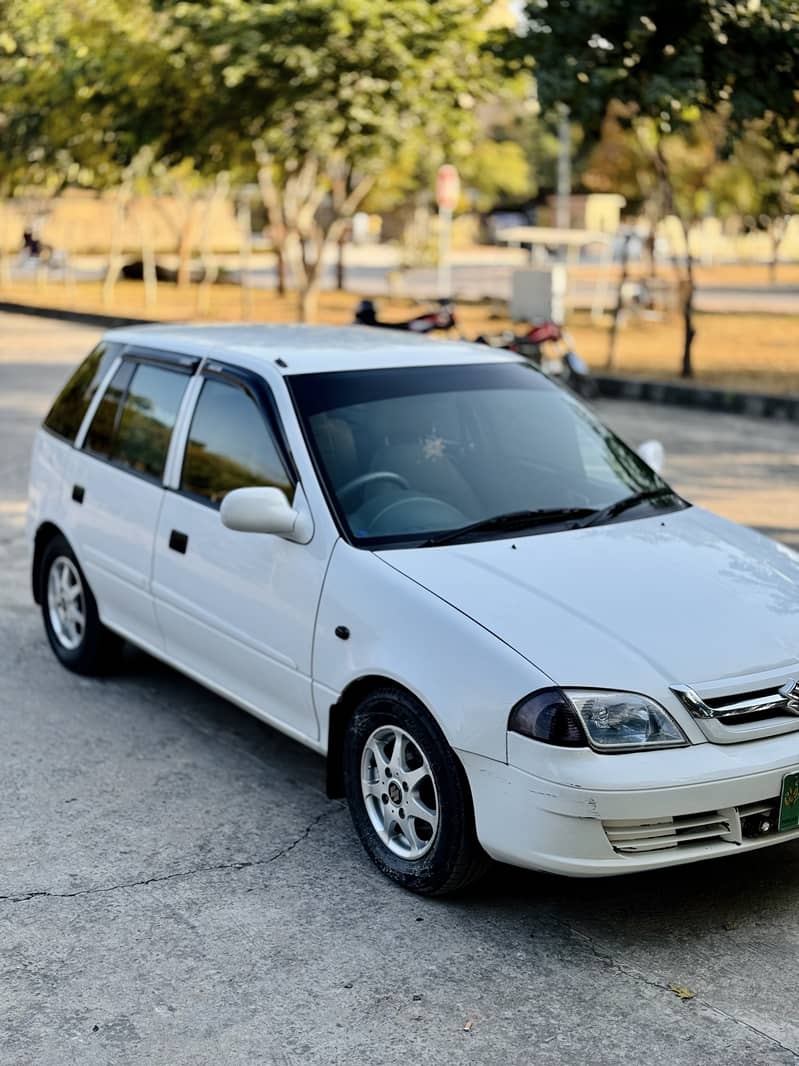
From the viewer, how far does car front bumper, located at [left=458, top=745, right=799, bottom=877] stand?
12.5 feet

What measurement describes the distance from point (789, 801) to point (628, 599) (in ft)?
2.36

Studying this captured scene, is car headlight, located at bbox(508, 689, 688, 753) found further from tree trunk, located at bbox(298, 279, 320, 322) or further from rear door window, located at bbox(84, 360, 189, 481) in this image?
tree trunk, located at bbox(298, 279, 320, 322)

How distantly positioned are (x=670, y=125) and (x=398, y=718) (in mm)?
10503

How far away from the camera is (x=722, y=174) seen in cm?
4009

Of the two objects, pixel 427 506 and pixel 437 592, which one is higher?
pixel 427 506

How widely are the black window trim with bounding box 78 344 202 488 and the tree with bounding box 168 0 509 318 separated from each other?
1274 cm

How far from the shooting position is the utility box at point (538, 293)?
2097 centimetres

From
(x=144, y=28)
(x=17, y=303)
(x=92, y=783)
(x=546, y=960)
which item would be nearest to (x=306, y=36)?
(x=144, y=28)

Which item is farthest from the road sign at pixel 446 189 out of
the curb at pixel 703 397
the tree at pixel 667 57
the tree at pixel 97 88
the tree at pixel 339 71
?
the tree at pixel 667 57

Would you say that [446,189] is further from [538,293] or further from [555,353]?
[555,353]

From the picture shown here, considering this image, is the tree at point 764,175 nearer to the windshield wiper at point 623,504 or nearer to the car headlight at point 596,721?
the windshield wiper at point 623,504

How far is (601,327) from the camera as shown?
2553 cm

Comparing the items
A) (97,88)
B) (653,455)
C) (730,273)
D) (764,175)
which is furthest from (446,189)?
(653,455)

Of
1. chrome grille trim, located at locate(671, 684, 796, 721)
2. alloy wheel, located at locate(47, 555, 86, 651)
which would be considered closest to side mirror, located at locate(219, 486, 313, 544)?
chrome grille trim, located at locate(671, 684, 796, 721)
